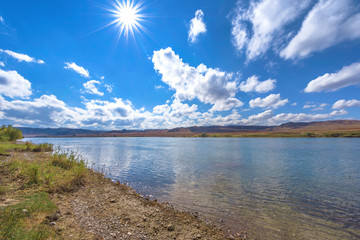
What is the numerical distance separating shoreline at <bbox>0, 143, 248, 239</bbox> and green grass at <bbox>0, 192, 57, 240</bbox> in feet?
0.50

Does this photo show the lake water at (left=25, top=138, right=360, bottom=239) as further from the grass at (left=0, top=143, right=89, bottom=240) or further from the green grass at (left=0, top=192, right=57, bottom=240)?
the green grass at (left=0, top=192, right=57, bottom=240)

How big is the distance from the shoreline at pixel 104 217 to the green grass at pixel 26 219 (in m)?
0.15

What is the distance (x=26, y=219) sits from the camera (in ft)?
20.4

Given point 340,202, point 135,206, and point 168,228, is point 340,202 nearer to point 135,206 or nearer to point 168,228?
point 168,228

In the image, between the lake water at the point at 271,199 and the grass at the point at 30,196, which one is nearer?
the grass at the point at 30,196

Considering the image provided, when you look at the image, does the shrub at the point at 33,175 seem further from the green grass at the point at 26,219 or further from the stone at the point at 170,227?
the stone at the point at 170,227

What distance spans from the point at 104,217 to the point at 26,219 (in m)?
3.19

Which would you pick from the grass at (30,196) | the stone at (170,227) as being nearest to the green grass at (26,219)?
the grass at (30,196)

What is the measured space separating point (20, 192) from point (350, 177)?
3093cm

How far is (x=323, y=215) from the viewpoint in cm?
1048

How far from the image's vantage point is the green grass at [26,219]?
489 cm

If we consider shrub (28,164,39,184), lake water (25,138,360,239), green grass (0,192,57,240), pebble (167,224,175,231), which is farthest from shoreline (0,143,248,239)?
lake water (25,138,360,239)

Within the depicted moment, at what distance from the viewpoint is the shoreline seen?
22.5 ft

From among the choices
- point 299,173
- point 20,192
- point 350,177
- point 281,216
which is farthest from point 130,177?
point 350,177
